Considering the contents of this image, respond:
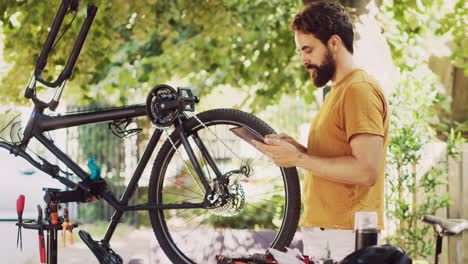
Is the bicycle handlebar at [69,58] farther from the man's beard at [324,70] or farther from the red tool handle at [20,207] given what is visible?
the man's beard at [324,70]

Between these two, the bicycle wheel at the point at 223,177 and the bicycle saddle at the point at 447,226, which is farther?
the bicycle saddle at the point at 447,226

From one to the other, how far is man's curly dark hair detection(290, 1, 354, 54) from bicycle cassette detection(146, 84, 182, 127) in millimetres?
376

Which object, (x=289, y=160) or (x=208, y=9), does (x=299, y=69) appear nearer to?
(x=208, y=9)

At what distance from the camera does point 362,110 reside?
5.43ft

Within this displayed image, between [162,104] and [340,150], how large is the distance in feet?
1.60

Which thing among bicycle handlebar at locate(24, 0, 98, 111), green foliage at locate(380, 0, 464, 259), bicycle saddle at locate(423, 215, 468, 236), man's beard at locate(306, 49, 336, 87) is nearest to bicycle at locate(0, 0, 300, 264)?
bicycle handlebar at locate(24, 0, 98, 111)

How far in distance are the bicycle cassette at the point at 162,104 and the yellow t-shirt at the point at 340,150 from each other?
0.37m

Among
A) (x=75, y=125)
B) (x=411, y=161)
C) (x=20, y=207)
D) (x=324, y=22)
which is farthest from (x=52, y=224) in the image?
(x=411, y=161)

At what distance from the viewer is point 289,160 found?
1665mm

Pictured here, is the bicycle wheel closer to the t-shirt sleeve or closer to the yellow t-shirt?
the yellow t-shirt

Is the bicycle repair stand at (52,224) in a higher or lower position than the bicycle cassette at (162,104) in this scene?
lower

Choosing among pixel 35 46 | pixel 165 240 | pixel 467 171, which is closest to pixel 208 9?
pixel 35 46

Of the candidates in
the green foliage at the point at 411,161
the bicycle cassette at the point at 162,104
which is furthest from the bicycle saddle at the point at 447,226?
the green foliage at the point at 411,161

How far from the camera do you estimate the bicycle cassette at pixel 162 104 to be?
184 cm
